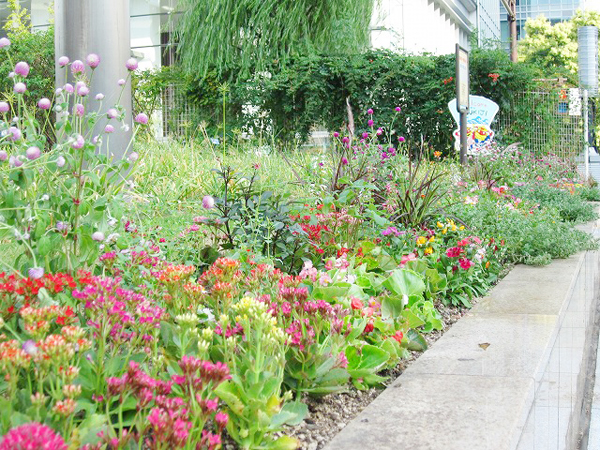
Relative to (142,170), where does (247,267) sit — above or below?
below

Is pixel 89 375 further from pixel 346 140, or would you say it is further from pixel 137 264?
pixel 346 140

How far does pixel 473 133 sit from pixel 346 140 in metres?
6.53

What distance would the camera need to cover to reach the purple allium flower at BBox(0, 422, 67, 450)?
1.03 meters

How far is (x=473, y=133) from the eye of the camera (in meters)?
11.4

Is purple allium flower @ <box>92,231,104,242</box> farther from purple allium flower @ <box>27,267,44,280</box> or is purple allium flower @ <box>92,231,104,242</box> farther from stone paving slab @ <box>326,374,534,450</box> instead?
stone paving slab @ <box>326,374,534,450</box>

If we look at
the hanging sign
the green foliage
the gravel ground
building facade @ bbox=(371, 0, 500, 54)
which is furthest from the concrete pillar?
the green foliage

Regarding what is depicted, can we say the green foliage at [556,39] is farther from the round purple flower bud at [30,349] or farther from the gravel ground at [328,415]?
the round purple flower bud at [30,349]

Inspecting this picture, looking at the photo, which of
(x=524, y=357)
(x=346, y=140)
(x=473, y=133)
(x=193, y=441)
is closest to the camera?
(x=193, y=441)

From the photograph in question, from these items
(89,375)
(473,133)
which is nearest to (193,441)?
(89,375)

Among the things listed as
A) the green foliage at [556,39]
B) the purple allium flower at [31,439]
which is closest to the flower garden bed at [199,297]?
the purple allium flower at [31,439]

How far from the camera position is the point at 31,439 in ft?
3.42

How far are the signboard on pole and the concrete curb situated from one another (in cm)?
473

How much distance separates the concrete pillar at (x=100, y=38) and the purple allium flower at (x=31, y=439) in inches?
131

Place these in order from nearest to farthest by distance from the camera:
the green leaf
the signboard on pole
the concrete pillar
Answer: the green leaf → the concrete pillar → the signboard on pole
